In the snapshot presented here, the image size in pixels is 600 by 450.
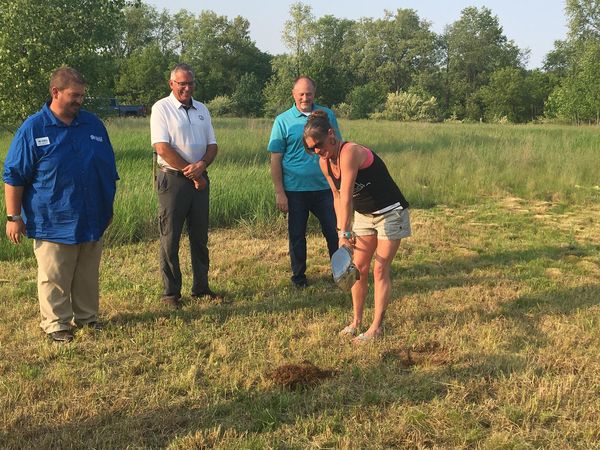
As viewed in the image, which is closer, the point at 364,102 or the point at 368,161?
the point at 368,161

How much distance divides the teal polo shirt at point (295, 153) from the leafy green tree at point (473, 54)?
59.8 metres

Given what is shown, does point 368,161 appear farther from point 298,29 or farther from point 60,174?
point 298,29

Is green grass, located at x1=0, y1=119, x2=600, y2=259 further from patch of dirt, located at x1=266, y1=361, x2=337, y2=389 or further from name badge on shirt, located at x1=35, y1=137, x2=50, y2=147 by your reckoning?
patch of dirt, located at x1=266, y1=361, x2=337, y2=389

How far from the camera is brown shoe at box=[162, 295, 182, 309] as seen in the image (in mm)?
4816

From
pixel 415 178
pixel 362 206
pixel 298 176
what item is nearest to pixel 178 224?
pixel 298 176

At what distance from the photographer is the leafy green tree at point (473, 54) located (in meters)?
64.4

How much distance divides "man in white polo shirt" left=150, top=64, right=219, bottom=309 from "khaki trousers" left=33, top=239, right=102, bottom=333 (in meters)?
0.63

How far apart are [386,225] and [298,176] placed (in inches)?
58.8

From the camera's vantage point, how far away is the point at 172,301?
15.9 ft

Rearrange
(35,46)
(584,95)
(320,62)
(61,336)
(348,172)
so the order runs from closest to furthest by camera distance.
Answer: (348,172) < (61,336) < (35,46) < (584,95) < (320,62)

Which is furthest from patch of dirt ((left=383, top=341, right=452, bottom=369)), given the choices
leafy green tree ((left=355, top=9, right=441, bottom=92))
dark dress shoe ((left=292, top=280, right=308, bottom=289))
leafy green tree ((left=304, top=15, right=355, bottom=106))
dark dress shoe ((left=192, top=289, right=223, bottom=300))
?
leafy green tree ((left=355, top=9, right=441, bottom=92))

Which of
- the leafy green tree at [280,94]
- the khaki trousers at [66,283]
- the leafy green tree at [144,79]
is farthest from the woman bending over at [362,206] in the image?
the leafy green tree at [144,79]

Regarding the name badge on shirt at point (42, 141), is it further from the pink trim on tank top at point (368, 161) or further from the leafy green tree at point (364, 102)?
the leafy green tree at point (364, 102)

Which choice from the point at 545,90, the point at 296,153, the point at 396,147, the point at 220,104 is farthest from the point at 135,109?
the point at 296,153
